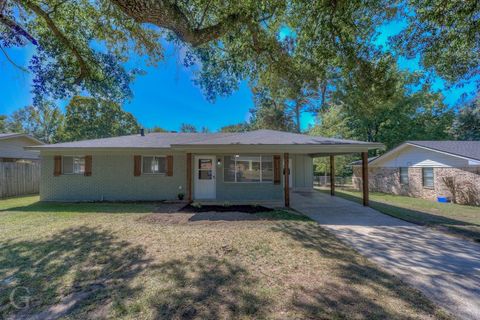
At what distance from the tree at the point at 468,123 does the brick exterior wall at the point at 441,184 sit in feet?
42.1

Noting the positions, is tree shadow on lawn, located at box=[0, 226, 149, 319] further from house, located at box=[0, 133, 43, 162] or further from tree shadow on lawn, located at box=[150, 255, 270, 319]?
house, located at box=[0, 133, 43, 162]

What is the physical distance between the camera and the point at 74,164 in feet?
34.3

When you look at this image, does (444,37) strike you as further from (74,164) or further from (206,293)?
(74,164)

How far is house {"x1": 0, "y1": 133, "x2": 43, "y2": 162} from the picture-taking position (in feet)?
48.2

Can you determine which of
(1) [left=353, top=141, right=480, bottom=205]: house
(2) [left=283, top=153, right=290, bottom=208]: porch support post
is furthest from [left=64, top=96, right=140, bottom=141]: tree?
(1) [left=353, top=141, right=480, bottom=205]: house

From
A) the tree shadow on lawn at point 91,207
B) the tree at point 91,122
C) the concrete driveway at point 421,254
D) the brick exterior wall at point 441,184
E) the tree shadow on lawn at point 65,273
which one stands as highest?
the tree at point 91,122

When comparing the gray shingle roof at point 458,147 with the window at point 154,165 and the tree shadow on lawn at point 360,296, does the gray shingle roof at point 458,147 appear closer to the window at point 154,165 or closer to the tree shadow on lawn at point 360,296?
the tree shadow on lawn at point 360,296

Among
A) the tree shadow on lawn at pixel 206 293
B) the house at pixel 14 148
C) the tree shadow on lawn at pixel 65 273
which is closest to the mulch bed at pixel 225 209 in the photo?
the tree shadow on lawn at pixel 65 273

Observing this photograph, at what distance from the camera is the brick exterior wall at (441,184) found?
1084 cm

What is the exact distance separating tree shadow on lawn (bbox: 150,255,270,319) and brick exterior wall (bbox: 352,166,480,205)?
13.4 m

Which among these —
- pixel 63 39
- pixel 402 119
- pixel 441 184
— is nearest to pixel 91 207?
pixel 63 39

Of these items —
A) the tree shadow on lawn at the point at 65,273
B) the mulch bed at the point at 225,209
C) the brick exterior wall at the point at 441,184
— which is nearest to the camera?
the tree shadow on lawn at the point at 65,273

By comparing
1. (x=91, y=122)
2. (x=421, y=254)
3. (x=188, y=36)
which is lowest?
(x=421, y=254)

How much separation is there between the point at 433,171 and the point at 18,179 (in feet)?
76.8
